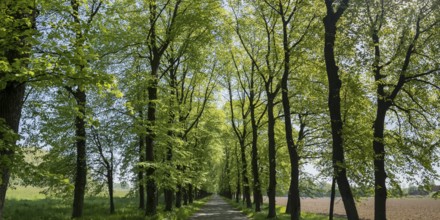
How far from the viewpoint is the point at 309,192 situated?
31.7m

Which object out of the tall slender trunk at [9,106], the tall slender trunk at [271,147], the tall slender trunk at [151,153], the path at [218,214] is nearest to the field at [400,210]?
the tall slender trunk at [271,147]

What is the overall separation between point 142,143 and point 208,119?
11953 millimetres

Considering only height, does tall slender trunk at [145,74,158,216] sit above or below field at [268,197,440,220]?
above

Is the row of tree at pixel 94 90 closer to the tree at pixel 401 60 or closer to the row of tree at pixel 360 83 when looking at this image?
the row of tree at pixel 360 83

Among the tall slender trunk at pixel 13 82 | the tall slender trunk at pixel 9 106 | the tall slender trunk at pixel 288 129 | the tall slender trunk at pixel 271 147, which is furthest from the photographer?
the tall slender trunk at pixel 271 147

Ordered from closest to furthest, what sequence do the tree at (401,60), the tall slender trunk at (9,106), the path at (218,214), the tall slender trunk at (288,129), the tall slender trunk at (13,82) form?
the tall slender trunk at (13,82) < the tall slender trunk at (9,106) < the tree at (401,60) < the tall slender trunk at (288,129) < the path at (218,214)

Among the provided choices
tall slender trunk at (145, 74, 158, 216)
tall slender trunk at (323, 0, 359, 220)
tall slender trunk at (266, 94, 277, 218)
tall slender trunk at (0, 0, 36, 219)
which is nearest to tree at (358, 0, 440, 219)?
tall slender trunk at (323, 0, 359, 220)

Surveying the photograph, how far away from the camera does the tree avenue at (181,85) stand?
26.4 ft

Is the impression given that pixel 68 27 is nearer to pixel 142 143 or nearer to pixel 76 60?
pixel 76 60

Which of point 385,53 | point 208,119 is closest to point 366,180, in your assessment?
point 385,53

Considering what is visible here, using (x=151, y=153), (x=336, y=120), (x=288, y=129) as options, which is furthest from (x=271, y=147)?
(x=336, y=120)

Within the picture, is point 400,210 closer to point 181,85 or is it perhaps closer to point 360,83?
point 181,85

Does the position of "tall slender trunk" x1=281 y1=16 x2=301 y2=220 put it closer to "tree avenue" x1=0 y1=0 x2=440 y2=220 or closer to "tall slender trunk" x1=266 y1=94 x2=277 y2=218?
"tree avenue" x1=0 y1=0 x2=440 y2=220

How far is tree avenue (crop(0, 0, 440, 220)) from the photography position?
805 cm
